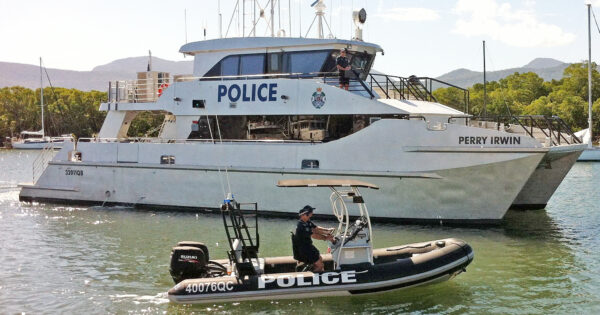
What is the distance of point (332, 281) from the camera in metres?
10.0

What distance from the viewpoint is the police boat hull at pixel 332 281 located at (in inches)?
388

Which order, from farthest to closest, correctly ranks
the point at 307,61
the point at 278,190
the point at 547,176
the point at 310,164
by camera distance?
the point at 307,61
the point at 547,176
the point at 278,190
the point at 310,164

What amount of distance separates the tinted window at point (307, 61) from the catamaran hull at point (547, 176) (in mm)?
5963

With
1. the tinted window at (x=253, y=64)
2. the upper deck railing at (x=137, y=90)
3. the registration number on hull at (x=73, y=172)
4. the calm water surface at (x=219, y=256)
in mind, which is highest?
the tinted window at (x=253, y=64)

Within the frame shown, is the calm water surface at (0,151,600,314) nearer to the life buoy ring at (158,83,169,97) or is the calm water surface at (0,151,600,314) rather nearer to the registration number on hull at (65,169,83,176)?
the registration number on hull at (65,169,83,176)

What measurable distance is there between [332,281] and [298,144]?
22.5 ft

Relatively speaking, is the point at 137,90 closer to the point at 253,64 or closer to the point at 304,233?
the point at 253,64

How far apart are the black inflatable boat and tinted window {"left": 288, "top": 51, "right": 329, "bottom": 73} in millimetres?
7079

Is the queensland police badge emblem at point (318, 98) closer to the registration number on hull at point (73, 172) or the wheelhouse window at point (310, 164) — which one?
the wheelhouse window at point (310, 164)

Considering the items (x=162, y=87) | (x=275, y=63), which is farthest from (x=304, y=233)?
(x=162, y=87)

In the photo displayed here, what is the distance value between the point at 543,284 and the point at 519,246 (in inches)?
111

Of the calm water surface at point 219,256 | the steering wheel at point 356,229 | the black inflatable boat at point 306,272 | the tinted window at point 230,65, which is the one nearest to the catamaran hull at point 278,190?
the calm water surface at point 219,256

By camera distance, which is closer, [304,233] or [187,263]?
[304,233]

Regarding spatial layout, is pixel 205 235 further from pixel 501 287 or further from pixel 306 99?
pixel 501 287
